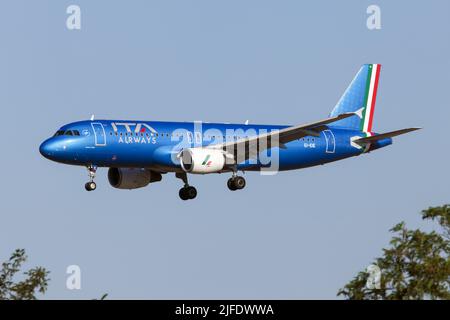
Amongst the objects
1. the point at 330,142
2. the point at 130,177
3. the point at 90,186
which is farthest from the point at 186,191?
the point at 330,142

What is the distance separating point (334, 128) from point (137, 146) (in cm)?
1687

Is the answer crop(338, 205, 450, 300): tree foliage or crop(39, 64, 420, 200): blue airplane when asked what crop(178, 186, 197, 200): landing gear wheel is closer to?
crop(39, 64, 420, 200): blue airplane

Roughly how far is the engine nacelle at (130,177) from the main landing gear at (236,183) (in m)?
5.26

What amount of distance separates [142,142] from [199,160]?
355 centimetres

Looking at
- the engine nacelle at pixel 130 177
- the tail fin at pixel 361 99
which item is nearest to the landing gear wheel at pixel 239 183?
the engine nacelle at pixel 130 177

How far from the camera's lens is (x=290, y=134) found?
247 ft

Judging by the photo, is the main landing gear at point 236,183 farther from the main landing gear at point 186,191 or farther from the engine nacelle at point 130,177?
the engine nacelle at point 130,177

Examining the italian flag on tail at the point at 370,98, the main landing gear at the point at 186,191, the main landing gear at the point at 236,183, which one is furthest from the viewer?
the italian flag on tail at the point at 370,98

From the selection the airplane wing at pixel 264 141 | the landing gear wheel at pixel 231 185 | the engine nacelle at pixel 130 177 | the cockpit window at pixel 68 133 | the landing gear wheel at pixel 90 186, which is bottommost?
the landing gear wheel at pixel 90 186

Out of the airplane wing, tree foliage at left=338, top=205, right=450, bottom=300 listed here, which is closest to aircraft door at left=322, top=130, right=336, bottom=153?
the airplane wing

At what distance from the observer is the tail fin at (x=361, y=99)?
8631 cm

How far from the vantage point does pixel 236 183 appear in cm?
7712

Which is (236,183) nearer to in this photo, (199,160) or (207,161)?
(207,161)
